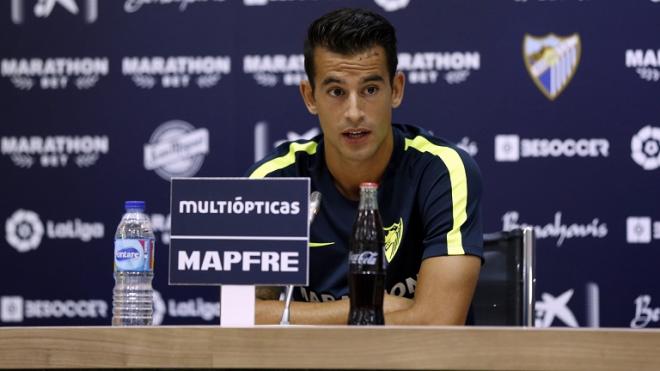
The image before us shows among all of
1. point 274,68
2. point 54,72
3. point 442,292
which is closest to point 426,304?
point 442,292

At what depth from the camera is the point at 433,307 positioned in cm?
215

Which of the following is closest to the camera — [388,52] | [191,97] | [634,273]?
[388,52]

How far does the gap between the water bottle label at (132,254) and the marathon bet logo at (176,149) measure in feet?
6.22

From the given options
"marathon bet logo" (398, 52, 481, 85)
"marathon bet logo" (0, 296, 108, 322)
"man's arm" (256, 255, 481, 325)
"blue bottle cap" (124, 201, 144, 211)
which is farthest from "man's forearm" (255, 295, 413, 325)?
"marathon bet logo" (0, 296, 108, 322)

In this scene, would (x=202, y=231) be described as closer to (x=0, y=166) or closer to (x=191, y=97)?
(x=191, y=97)

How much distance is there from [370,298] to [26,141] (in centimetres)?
247

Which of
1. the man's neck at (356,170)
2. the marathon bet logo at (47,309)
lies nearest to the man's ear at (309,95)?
the man's neck at (356,170)

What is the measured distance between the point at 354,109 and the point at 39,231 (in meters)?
1.91

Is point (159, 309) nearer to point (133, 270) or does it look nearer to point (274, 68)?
point (274, 68)

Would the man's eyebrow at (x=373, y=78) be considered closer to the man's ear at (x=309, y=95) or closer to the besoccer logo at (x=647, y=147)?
the man's ear at (x=309, y=95)

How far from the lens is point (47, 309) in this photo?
3799 millimetres

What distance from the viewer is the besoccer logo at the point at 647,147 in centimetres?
358

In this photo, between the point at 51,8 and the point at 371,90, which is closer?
the point at 371,90

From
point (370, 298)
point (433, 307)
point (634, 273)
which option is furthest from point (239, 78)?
point (370, 298)
